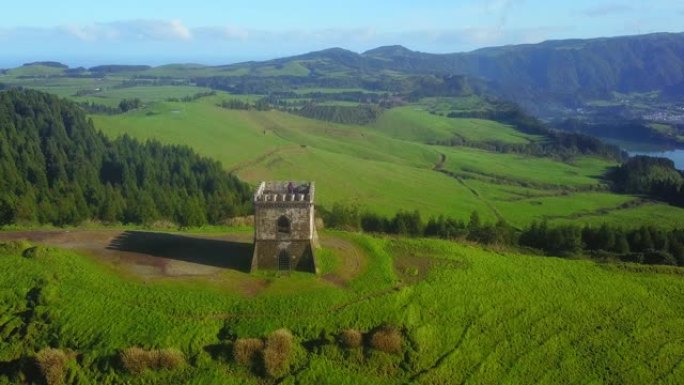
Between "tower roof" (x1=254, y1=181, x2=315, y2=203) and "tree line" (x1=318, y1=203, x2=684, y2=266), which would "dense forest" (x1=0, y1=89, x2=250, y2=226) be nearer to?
"tree line" (x1=318, y1=203, x2=684, y2=266)

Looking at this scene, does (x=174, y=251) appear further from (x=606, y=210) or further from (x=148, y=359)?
(x=606, y=210)

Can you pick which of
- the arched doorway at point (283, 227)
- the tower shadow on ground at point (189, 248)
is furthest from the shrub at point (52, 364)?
the arched doorway at point (283, 227)

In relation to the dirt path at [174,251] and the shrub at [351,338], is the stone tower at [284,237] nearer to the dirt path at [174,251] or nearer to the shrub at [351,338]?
the dirt path at [174,251]

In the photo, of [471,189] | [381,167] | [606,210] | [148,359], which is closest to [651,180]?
[606,210]

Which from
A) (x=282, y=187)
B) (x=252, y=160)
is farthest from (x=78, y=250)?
(x=252, y=160)

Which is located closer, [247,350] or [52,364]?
[52,364]

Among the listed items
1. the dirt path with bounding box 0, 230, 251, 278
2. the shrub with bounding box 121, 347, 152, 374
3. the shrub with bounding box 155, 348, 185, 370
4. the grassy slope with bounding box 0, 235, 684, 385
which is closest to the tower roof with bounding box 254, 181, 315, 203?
the dirt path with bounding box 0, 230, 251, 278
